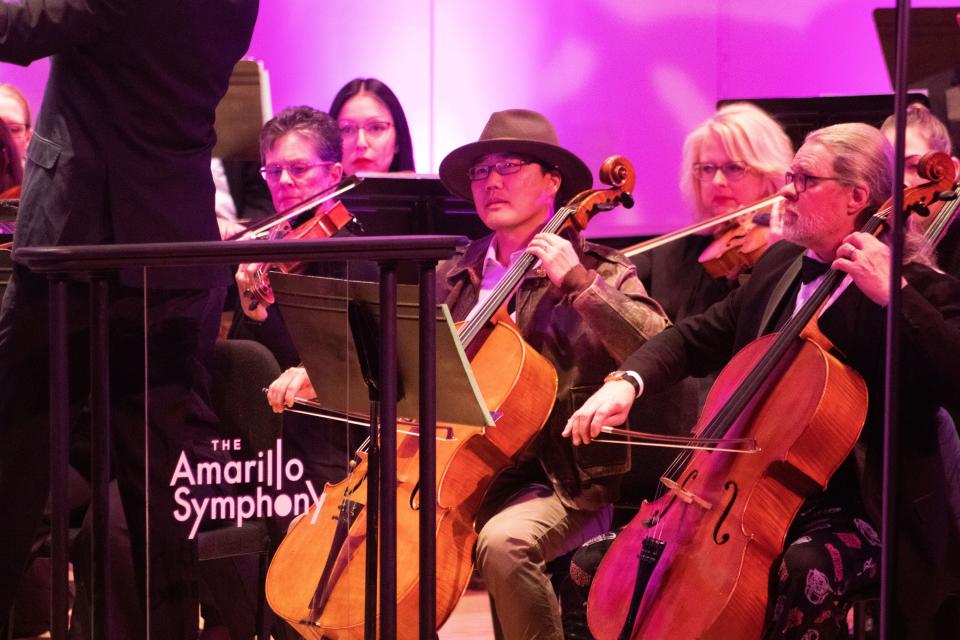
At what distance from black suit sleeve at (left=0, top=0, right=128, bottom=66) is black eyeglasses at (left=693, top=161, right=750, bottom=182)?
6.02ft

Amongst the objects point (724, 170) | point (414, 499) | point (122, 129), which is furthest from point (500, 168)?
point (122, 129)

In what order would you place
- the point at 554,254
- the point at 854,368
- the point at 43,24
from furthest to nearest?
the point at 554,254 < the point at 854,368 < the point at 43,24

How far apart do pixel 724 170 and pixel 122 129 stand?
1786mm

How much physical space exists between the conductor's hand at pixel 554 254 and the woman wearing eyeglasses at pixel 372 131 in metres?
1.41

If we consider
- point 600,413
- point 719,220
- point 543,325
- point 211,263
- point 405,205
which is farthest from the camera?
point 405,205

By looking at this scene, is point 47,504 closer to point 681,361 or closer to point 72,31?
point 72,31

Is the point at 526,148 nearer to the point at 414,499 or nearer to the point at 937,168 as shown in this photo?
the point at 414,499

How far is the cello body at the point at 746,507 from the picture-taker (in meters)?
2.13

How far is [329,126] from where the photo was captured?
3.49 metres

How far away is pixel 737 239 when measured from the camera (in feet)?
10.6

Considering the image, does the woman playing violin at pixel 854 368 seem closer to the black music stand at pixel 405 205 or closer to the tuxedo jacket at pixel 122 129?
the tuxedo jacket at pixel 122 129

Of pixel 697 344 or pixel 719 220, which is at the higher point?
pixel 719 220

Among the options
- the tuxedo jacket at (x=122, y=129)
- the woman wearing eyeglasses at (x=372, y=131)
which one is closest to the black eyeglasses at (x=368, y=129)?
the woman wearing eyeglasses at (x=372, y=131)

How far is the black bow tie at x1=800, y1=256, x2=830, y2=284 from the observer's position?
97.4 inches
